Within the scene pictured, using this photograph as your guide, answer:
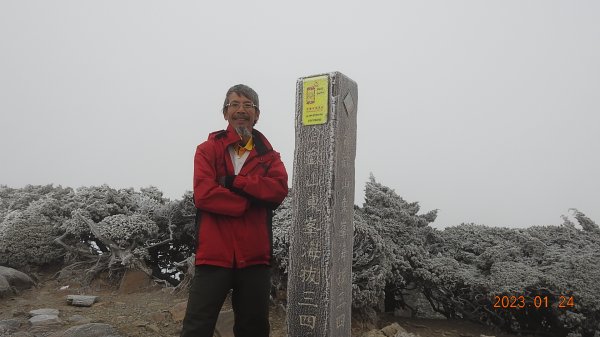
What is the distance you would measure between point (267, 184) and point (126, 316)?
9.83 feet

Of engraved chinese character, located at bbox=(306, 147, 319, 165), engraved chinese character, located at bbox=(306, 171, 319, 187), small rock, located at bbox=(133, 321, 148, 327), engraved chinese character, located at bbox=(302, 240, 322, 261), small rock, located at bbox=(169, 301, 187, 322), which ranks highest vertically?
engraved chinese character, located at bbox=(306, 147, 319, 165)

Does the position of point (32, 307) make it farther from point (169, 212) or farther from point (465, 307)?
point (465, 307)

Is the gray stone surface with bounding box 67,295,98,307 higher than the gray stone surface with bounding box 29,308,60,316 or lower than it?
higher

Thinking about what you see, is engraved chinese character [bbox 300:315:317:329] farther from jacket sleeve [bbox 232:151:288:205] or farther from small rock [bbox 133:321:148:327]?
small rock [bbox 133:321:148:327]

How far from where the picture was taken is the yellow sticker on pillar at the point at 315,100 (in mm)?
3215

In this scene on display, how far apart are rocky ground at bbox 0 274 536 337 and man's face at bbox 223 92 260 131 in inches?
90.9

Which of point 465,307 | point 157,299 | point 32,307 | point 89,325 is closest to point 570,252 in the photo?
point 465,307

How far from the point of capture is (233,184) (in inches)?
103

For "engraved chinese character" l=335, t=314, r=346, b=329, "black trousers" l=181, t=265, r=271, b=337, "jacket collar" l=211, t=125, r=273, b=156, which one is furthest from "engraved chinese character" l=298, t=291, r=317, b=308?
"jacket collar" l=211, t=125, r=273, b=156

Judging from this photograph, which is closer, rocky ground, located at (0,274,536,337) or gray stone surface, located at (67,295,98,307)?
rocky ground, located at (0,274,536,337)

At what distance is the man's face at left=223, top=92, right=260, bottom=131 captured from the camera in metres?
2.87

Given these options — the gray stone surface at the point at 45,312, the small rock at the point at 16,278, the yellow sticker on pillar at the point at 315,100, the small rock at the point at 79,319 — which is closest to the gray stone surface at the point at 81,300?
the gray stone surface at the point at 45,312

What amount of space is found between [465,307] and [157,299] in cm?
401

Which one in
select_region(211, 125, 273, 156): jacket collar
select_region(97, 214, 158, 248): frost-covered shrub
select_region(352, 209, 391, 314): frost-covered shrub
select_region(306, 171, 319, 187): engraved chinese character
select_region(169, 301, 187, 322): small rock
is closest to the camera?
select_region(211, 125, 273, 156): jacket collar
